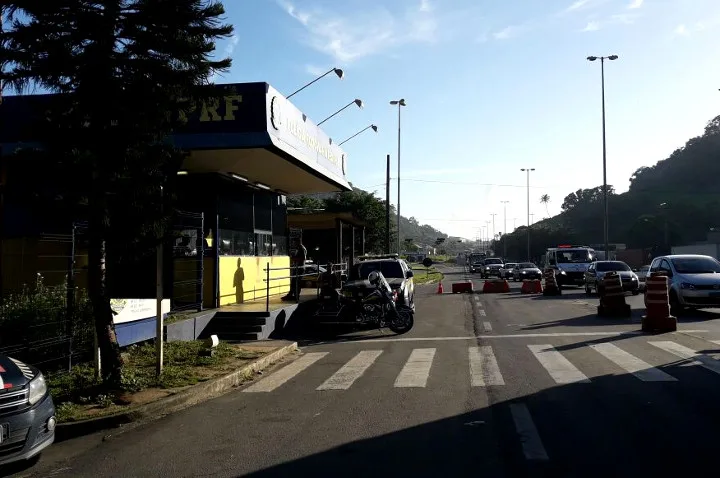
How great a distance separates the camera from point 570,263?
112 ft

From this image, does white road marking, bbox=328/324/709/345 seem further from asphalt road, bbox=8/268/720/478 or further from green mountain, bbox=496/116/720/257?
green mountain, bbox=496/116/720/257

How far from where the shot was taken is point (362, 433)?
6871mm

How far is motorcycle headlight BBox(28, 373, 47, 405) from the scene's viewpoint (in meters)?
6.08

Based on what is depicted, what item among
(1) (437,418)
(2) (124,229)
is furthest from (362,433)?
(2) (124,229)

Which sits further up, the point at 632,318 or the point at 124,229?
the point at 124,229

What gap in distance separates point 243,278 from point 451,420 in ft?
44.0

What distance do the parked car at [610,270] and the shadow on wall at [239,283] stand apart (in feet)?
51.0

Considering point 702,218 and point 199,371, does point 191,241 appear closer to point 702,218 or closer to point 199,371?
point 199,371

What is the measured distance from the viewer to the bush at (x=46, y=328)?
9406mm

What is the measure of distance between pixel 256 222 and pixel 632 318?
1190 cm

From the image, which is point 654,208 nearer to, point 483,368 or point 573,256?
point 573,256

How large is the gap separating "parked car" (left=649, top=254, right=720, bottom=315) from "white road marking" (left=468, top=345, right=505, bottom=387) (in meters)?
7.66

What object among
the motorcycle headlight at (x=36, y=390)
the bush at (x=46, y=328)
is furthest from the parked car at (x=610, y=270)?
the motorcycle headlight at (x=36, y=390)

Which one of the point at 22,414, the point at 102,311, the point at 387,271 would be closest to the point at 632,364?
the point at 102,311
